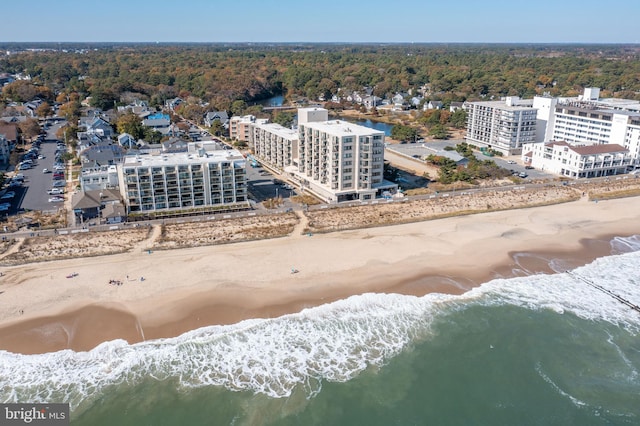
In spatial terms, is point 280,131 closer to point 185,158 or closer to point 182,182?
point 185,158

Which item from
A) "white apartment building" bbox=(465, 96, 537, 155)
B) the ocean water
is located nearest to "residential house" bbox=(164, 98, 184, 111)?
"white apartment building" bbox=(465, 96, 537, 155)

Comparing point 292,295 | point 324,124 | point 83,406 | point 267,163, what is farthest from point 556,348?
point 267,163

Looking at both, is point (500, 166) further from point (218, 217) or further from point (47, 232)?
point (47, 232)

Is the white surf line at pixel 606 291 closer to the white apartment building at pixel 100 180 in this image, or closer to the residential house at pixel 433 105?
the white apartment building at pixel 100 180

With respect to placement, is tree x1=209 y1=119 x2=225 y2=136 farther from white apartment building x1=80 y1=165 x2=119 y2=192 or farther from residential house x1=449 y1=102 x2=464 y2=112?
residential house x1=449 y1=102 x2=464 y2=112

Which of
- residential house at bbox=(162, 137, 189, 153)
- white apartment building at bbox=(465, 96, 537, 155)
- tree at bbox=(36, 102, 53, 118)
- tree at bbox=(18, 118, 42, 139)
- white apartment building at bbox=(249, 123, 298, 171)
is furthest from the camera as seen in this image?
tree at bbox=(36, 102, 53, 118)

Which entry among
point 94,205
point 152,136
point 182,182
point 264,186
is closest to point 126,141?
point 152,136

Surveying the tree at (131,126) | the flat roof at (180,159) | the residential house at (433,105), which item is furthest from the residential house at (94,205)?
the residential house at (433,105)
